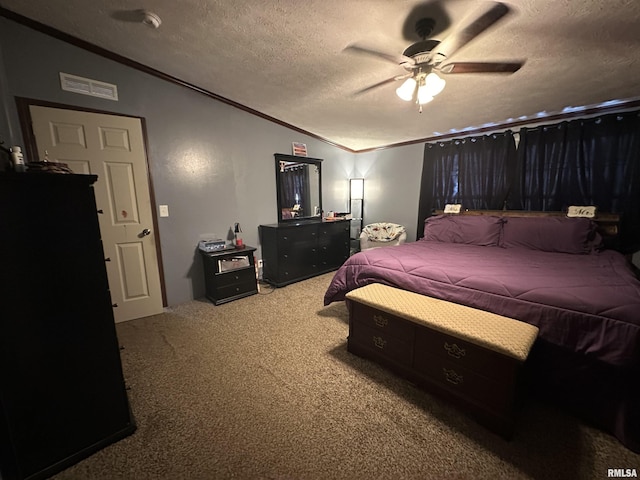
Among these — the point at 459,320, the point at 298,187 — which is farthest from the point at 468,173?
the point at 459,320

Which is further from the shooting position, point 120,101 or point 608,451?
point 120,101

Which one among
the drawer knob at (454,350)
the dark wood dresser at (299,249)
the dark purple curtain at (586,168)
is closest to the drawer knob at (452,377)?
the drawer knob at (454,350)

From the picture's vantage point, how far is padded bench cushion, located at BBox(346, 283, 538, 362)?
1.24 m

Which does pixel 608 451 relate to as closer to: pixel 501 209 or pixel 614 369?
pixel 614 369

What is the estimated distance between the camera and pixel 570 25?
1.54 m

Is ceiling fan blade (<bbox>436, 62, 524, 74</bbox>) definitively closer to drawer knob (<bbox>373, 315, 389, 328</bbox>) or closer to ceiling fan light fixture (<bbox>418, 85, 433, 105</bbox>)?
ceiling fan light fixture (<bbox>418, 85, 433, 105</bbox>)

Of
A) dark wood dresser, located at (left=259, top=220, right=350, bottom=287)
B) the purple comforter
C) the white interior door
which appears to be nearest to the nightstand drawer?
dark wood dresser, located at (left=259, top=220, right=350, bottom=287)

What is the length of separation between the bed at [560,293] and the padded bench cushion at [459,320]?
14 cm

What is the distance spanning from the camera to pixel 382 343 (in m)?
1.77

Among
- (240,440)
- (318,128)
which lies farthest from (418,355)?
(318,128)

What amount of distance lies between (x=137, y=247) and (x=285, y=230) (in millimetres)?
1664

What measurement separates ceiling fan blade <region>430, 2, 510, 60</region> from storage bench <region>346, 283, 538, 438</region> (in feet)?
5.14

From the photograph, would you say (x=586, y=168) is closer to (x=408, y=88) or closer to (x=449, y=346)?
(x=408, y=88)

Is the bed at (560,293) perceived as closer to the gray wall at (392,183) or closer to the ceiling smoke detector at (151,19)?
the gray wall at (392,183)
